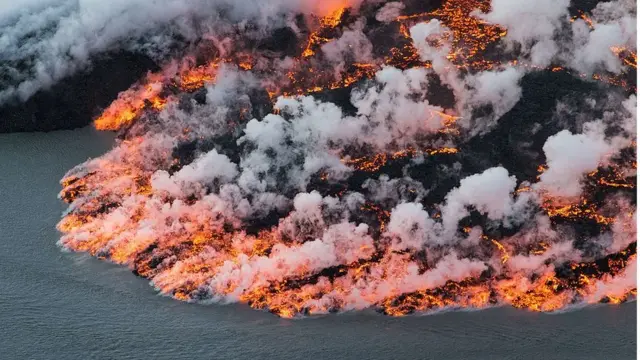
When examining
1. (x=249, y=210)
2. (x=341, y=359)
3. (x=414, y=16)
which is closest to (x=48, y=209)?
(x=249, y=210)

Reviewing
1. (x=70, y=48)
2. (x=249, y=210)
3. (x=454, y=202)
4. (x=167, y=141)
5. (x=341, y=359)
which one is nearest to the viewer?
(x=341, y=359)

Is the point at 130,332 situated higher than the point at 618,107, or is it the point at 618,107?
the point at 618,107

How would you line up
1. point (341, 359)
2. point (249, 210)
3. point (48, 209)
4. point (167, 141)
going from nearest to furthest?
1. point (341, 359)
2. point (249, 210)
3. point (48, 209)
4. point (167, 141)

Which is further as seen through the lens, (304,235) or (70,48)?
(70,48)

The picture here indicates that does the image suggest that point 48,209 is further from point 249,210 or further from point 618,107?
point 618,107
